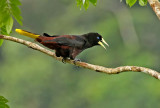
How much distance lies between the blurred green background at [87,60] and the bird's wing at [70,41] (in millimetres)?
16669

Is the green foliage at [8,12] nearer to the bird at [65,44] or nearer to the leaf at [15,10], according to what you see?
the leaf at [15,10]

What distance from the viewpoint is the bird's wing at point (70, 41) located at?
522 cm

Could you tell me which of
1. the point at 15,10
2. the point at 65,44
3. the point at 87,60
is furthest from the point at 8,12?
the point at 87,60

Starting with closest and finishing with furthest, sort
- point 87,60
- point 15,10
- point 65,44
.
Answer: point 15,10 < point 65,44 < point 87,60

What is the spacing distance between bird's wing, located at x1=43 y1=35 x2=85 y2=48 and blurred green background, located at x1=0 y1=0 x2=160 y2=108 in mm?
16669

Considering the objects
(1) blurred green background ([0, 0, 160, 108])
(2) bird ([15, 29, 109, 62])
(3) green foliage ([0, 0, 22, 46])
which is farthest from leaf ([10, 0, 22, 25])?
(1) blurred green background ([0, 0, 160, 108])

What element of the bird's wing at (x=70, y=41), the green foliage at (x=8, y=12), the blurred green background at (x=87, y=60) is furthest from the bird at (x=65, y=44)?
the blurred green background at (x=87, y=60)

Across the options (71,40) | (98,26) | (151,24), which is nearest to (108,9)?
(98,26)

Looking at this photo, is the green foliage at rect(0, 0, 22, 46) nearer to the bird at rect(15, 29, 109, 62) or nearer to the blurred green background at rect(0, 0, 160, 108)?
the bird at rect(15, 29, 109, 62)

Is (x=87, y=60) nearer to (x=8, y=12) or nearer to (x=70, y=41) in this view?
(x=70, y=41)

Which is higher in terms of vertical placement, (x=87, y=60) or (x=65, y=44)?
(x=87, y=60)

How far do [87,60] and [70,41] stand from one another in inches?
682

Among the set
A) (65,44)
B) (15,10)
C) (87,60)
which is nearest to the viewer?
(15,10)

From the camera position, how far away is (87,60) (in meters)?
22.7
